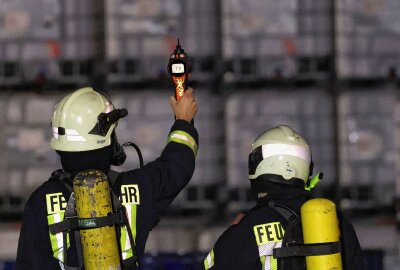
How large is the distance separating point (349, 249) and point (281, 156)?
582 mm

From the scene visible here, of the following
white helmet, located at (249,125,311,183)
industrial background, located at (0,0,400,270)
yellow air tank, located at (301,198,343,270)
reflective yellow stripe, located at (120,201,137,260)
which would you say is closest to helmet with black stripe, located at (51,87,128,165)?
reflective yellow stripe, located at (120,201,137,260)

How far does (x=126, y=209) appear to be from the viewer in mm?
5836

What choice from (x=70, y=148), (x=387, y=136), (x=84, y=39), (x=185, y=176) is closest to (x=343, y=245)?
(x=185, y=176)

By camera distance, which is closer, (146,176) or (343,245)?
(343,245)

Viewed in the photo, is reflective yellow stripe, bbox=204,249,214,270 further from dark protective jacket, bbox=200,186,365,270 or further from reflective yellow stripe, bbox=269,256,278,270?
reflective yellow stripe, bbox=269,256,278,270

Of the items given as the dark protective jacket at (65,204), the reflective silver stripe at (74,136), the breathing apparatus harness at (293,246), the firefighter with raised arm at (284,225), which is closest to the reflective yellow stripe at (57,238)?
the dark protective jacket at (65,204)

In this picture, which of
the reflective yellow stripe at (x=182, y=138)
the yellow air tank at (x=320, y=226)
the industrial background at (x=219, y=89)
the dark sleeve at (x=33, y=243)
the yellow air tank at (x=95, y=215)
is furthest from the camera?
the industrial background at (x=219, y=89)

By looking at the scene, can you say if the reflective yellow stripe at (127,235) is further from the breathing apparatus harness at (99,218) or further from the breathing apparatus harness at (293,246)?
the breathing apparatus harness at (293,246)

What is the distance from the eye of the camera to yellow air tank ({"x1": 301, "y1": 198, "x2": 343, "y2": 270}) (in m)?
5.31

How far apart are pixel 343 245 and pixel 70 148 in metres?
1.40

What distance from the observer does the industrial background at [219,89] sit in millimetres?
8609

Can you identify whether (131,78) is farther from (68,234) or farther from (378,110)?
(68,234)

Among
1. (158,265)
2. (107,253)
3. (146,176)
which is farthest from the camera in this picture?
(158,265)

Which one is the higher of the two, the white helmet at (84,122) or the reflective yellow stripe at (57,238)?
the white helmet at (84,122)
